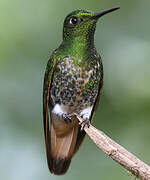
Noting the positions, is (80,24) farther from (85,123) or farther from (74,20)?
(85,123)

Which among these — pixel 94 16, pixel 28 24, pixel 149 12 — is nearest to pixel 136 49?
pixel 149 12

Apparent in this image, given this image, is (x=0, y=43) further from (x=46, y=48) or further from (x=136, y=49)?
(x=136, y=49)

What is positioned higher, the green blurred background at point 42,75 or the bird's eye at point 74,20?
the bird's eye at point 74,20

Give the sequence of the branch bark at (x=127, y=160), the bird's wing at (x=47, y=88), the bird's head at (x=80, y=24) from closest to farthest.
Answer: the branch bark at (x=127, y=160), the bird's head at (x=80, y=24), the bird's wing at (x=47, y=88)

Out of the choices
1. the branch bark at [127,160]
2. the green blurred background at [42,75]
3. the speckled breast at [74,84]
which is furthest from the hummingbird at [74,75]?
the branch bark at [127,160]

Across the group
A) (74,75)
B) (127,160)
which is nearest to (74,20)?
(74,75)

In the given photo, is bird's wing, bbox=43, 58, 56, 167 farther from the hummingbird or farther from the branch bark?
the branch bark

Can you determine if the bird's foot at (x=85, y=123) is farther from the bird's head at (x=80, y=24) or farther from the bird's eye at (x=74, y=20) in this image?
the bird's eye at (x=74, y=20)
